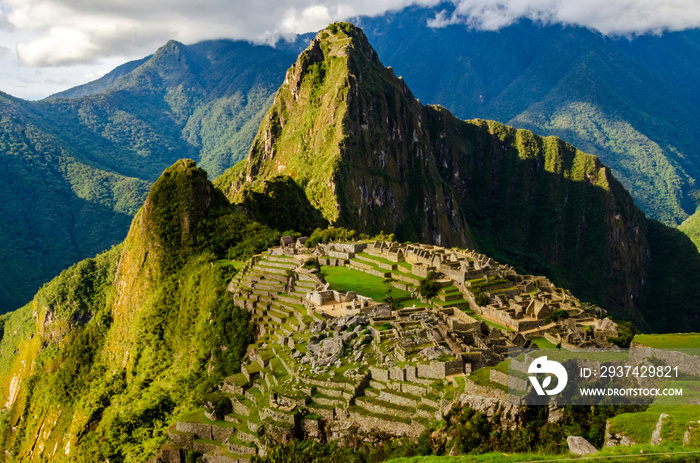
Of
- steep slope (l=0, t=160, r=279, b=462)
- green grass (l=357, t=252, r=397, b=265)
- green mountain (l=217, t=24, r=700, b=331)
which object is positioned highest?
green mountain (l=217, t=24, r=700, b=331)

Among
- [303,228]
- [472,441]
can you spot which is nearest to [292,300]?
[472,441]

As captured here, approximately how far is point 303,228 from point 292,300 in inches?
2367

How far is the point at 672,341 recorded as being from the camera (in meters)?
24.5

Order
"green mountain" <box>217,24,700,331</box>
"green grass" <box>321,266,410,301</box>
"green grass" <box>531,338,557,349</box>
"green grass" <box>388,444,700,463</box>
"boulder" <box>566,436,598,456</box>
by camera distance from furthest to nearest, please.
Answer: "green mountain" <box>217,24,700,331</box> < "green grass" <box>321,266,410,301</box> < "green grass" <box>531,338,557,349</box> < "boulder" <box>566,436,598,456</box> < "green grass" <box>388,444,700,463</box>

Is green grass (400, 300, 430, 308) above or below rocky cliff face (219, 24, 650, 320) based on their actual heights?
below

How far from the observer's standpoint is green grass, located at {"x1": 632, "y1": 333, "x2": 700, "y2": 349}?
23531 millimetres

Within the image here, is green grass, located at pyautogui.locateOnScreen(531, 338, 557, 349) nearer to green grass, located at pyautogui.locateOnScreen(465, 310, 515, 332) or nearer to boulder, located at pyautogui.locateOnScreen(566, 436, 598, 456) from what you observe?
green grass, located at pyautogui.locateOnScreen(465, 310, 515, 332)

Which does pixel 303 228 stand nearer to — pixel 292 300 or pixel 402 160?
pixel 292 300

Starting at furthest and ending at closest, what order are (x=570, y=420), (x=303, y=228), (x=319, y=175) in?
(x=319, y=175), (x=303, y=228), (x=570, y=420)

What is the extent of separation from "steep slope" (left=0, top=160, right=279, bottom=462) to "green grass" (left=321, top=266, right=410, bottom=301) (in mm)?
8796

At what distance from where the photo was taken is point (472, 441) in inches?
800

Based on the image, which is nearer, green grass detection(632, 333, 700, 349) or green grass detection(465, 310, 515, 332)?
green grass detection(632, 333, 700, 349)

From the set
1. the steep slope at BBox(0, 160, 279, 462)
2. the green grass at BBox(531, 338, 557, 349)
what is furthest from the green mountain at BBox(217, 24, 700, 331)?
the green grass at BBox(531, 338, 557, 349)

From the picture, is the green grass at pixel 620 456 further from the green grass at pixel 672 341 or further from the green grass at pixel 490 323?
the green grass at pixel 490 323
